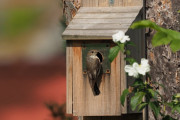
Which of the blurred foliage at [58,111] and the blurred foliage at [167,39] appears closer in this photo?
the blurred foliage at [167,39]

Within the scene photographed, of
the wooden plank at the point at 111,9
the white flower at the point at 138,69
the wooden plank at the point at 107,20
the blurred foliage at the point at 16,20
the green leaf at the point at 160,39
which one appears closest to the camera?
the green leaf at the point at 160,39

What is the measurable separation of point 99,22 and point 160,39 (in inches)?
55.0

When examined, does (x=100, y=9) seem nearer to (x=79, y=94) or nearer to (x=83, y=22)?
(x=83, y=22)

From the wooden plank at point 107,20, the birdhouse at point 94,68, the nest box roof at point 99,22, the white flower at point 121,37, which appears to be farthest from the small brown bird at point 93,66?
the white flower at point 121,37

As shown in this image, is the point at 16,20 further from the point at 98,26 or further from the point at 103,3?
the point at 98,26

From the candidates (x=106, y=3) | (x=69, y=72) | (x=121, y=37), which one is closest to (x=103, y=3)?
(x=106, y=3)

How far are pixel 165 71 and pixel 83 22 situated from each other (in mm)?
628

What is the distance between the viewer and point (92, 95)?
14.5 feet

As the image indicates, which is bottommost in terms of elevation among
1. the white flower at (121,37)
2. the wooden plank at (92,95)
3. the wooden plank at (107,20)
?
the wooden plank at (92,95)

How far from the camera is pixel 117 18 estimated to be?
4.49 meters

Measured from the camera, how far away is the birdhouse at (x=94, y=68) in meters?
4.32

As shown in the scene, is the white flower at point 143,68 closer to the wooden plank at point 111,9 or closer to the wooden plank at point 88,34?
the wooden plank at point 88,34

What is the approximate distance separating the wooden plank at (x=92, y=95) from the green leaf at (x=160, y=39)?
1.27 metres

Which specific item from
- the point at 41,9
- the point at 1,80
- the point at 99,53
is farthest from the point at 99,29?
the point at 41,9
